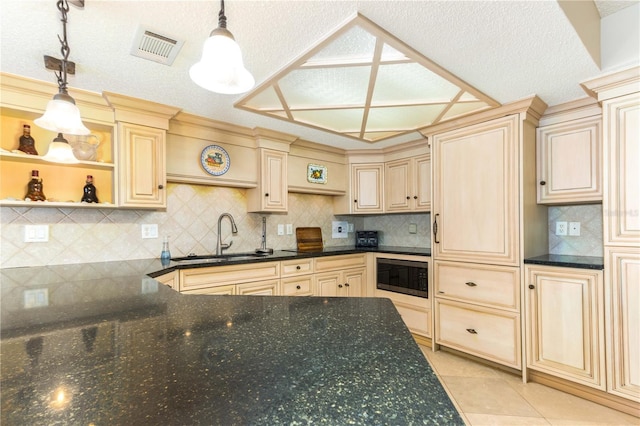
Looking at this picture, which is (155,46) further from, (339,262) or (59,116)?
(339,262)

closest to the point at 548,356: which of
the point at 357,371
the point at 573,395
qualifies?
the point at 573,395

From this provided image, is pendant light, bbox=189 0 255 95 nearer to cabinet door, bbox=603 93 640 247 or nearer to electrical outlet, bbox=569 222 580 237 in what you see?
cabinet door, bbox=603 93 640 247

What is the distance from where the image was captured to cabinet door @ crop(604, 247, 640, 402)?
181 centimetres

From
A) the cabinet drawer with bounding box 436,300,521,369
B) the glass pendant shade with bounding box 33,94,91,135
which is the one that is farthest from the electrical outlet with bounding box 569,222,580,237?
the glass pendant shade with bounding box 33,94,91,135

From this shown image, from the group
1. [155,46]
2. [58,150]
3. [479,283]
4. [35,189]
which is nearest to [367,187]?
[479,283]

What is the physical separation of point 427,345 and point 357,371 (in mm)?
2692

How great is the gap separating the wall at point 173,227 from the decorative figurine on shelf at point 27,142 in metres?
0.40

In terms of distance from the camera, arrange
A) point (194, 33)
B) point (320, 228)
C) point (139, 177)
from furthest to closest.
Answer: point (320, 228), point (139, 177), point (194, 33)

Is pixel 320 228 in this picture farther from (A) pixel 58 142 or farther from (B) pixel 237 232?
(A) pixel 58 142

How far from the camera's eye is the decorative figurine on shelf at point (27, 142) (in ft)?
6.45

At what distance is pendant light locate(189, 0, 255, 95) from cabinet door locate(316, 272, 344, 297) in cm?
226

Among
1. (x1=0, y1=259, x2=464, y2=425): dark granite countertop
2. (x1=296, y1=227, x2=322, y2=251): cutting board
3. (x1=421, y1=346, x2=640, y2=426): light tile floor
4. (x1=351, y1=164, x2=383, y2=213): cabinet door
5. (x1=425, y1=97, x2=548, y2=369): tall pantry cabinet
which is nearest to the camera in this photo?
(x1=0, y1=259, x2=464, y2=425): dark granite countertop

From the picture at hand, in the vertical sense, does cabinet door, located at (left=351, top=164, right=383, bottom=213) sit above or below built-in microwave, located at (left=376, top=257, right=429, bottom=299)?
above

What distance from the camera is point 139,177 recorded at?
224 cm
